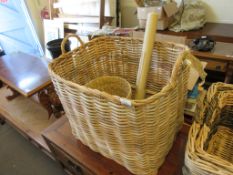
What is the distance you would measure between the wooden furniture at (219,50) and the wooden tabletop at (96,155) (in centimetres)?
41

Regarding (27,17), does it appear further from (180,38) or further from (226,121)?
(226,121)

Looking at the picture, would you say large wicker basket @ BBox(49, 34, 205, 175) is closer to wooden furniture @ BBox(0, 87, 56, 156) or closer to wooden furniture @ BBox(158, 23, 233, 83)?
wooden furniture @ BBox(158, 23, 233, 83)

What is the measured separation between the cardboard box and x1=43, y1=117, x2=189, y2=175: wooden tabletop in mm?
678

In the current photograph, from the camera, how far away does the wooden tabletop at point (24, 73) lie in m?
1.17

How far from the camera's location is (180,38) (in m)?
1.05

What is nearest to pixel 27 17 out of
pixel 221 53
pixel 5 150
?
pixel 5 150

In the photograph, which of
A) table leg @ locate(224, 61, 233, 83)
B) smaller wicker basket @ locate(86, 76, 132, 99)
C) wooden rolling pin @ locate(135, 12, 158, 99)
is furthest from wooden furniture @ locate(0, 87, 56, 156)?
table leg @ locate(224, 61, 233, 83)

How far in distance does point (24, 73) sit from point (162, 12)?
0.98 meters

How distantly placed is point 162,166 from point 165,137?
168 mm

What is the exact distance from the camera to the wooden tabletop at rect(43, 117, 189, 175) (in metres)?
0.62

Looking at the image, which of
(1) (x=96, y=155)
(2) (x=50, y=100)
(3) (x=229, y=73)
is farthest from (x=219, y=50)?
(2) (x=50, y=100)

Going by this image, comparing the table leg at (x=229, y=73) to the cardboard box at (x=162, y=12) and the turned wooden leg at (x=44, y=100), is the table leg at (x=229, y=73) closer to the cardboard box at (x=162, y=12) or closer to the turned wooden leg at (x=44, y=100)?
the cardboard box at (x=162, y=12)

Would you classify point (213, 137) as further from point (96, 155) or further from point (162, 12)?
point (162, 12)

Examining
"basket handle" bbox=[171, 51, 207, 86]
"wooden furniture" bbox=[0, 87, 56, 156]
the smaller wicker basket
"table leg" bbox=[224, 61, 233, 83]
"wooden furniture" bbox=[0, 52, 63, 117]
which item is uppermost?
"basket handle" bbox=[171, 51, 207, 86]
